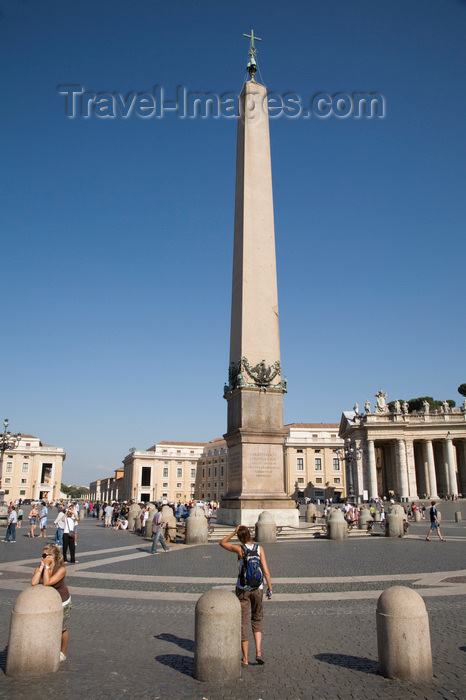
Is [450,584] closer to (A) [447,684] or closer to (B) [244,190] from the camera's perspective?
(A) [447,684]

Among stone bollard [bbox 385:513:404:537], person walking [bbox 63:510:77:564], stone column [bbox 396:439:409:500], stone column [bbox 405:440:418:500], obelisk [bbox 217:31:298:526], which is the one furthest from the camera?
stone column [bbox 405:440:418:500]

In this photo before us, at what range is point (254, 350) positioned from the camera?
19906mm

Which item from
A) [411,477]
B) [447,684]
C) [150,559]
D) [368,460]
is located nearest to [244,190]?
[150,559]

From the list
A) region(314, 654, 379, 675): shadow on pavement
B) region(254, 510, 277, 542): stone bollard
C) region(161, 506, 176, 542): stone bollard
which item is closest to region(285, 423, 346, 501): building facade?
region(161, 506, 176, 542): stone bollard

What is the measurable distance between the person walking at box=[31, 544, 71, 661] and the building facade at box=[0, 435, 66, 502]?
9453 cm

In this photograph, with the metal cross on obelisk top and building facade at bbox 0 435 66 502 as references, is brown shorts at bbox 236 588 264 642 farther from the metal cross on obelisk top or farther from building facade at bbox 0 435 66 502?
building facade at bbox 0 435 66 502

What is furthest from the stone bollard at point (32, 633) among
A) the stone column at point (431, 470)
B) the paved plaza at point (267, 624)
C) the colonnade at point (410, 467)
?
the stone column at point (431, 470)

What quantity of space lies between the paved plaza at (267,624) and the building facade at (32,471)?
3474 inches

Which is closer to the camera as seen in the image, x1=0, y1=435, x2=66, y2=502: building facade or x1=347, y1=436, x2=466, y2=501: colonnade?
x1=347, y1=436, x2=466, y2=501: colonnade

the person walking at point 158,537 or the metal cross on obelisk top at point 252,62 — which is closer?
the person walking at point 158,537

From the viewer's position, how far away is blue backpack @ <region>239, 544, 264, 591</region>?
5535 mm

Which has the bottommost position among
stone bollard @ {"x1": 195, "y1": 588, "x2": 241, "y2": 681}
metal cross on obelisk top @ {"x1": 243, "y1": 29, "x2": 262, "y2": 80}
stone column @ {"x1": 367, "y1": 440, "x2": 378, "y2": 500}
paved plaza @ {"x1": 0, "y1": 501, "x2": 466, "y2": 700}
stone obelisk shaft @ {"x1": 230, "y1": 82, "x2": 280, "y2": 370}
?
paved plaza @ {"x1": 0, "y1": 501, "x2": 466, "y2": 700}

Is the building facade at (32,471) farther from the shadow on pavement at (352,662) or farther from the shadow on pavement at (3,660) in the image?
the shadow on pavement at (352,662)

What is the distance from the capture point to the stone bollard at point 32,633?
4867 mm
